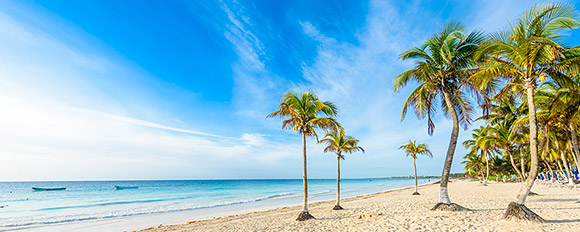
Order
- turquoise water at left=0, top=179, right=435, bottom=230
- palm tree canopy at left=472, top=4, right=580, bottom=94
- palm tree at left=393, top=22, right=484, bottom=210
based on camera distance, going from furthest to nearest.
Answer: turquoise water at left=0, top=179, right=435, bottom=230 → palm tree at left=393, top=22, right=484, bottom=210 → palm tree canopy at left=472, top=4, right=580, bottom=94

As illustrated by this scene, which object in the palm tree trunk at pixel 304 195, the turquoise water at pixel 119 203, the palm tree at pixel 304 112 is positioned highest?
the palm tree at pixel 304 112

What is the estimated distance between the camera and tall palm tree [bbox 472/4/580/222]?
23.8 ft

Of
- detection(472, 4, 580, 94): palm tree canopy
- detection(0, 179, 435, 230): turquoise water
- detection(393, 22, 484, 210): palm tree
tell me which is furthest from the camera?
detection(0, 179, 435, 230): turquoise water

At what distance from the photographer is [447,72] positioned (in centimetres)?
1039

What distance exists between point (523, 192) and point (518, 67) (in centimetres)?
397

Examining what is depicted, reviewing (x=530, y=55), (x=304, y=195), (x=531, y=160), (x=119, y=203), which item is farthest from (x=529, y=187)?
(x=119, y=203)

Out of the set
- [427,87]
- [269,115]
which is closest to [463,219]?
[427,87]

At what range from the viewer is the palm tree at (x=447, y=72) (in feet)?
32.7

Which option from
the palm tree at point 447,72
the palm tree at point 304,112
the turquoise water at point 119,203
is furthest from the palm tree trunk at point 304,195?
the turquoise water at point 119,203

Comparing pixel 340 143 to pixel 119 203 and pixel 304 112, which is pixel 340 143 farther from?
pixel 119 203

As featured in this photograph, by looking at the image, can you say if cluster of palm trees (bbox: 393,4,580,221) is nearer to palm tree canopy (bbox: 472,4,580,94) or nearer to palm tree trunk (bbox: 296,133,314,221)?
palm tree canopy (bbox: 472,4,580,94)

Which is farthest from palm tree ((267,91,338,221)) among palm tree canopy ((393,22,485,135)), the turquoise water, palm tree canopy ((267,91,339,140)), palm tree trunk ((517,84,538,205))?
the turquoise water

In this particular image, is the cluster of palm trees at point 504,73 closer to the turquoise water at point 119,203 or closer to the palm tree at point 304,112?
the palm tree at point 304,112

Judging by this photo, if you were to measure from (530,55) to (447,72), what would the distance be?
297 cm
